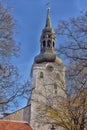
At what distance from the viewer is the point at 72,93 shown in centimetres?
2173

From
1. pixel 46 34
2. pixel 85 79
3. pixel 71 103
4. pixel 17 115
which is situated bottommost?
pixel 17 115

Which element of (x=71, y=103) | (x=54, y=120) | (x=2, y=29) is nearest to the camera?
(x=2, y=29)

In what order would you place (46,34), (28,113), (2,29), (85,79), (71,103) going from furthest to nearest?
(46,34)
(28,113)
(71,103)
(85,79)
(2,29)

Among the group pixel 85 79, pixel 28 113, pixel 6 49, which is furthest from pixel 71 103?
pixel 28 113

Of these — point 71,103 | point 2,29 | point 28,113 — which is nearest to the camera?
point 2,29

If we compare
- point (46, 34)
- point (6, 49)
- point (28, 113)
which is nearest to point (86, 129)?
point (6, 49)

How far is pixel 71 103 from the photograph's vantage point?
21.6m

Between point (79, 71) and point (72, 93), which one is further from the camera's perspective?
point (72, 93)

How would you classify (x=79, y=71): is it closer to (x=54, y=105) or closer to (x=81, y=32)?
(x=81, y=32)

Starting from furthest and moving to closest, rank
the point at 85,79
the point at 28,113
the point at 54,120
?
the point at 28,113, the point at 54,120, the point at 85,79

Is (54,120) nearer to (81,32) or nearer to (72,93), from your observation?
(72,93)

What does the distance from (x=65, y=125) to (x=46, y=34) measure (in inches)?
1582

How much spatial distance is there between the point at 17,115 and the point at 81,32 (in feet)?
130

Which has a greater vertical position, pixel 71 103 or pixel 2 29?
pixel 2 29
